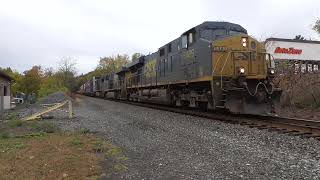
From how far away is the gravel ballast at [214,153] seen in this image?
6.23 metres

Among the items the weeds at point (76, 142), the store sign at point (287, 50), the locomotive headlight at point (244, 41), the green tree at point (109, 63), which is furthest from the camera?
the green tree at point (109, 63)

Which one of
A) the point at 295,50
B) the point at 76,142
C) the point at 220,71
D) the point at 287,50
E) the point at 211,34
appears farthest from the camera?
the point at 295,50

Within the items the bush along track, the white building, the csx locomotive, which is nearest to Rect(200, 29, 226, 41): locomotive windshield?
the csx locomotive

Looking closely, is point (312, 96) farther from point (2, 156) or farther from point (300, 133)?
point (2, 156)

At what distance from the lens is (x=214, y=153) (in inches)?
308

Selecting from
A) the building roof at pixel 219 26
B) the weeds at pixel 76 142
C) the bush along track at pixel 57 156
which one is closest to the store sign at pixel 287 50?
the building roof at pixel 219 26

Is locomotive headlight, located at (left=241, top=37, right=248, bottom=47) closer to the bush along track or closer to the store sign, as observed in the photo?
the bush along track

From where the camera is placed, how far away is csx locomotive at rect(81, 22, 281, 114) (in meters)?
13.9

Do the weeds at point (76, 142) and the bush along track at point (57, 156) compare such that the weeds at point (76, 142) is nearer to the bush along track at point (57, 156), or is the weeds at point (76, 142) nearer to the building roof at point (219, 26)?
the bush along track at point (57, 156)

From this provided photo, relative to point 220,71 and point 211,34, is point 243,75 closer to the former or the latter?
point 220,71

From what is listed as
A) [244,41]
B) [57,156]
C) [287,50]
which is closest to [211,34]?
[244,41]

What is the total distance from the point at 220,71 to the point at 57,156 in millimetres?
8119

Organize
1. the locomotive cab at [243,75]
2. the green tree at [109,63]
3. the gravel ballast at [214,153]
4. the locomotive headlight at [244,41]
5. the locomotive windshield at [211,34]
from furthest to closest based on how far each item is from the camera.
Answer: the green tree at [109,63] < the locomotive windshield at [211,34] < the locomotive headlight at [244,41] < the locomotive cab at [243,75] < the gravel ballast at [214,153]

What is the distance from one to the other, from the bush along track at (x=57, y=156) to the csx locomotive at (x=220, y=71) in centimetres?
498
